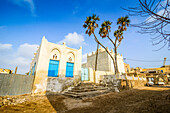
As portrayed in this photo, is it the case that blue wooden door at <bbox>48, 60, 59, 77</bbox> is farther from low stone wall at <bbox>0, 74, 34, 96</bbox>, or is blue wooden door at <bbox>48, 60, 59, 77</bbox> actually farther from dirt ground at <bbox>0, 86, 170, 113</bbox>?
dirt ground at <bbox>0, 86, 170, 113</bbox>

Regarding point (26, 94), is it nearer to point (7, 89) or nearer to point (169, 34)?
point (7, 89)

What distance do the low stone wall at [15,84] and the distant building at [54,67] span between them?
2.52ft

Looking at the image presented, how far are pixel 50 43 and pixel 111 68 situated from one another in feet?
50.6

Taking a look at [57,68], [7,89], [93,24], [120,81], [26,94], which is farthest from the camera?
[93,24]

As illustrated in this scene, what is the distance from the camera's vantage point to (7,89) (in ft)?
25.6

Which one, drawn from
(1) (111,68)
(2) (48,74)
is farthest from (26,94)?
(1) (111,68)

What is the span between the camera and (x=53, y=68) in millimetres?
12125

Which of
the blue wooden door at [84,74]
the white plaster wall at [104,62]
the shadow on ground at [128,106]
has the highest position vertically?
the white plaster wall at [104,62]

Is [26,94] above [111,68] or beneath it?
beneath

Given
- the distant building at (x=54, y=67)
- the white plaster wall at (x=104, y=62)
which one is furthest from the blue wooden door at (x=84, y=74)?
the white plaster wall at (x=104, y=62)

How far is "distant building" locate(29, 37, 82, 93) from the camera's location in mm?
10789

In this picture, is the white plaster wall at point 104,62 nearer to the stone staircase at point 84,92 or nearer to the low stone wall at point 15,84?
the stone staircase at point 84,92

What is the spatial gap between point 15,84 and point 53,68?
4.58 metres

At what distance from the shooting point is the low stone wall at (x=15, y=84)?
7643 mm
